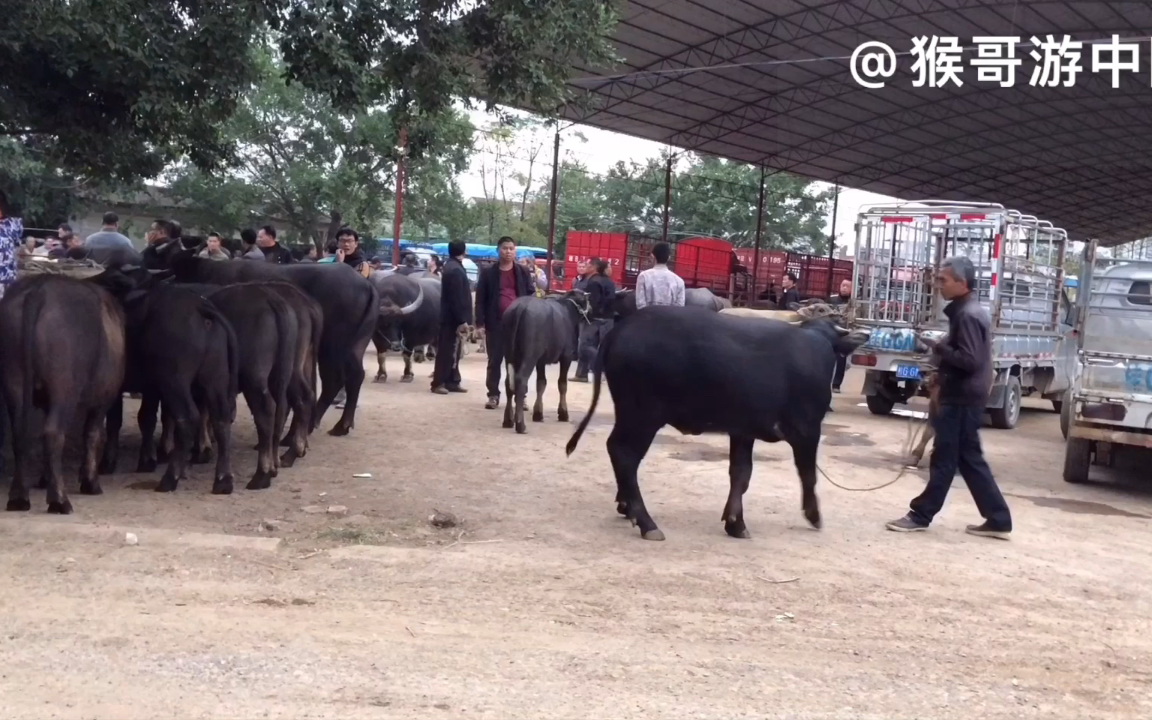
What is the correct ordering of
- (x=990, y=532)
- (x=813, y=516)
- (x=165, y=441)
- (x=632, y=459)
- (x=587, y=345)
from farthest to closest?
(x=587, y=345)
(x=165, y=441)
(x=990, y=532)
(x=813, y=516)
(x=632, y=459)

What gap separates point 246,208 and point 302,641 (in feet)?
108

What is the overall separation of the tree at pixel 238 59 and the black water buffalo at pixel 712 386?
3007 millimetres

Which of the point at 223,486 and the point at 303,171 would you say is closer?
the point at 223,486

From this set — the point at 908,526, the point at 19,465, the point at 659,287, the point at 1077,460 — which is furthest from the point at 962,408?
the point at 19,465

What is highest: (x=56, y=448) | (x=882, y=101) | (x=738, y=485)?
(x=882, y=101)

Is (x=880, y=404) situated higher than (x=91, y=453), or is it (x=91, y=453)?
(x=91, y=453)

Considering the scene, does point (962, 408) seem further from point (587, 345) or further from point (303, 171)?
point (303, 171)

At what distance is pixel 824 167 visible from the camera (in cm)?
3803

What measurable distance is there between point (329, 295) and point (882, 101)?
23217 mm

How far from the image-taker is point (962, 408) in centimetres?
801

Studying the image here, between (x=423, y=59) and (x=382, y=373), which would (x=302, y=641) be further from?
(x=382, y=373)

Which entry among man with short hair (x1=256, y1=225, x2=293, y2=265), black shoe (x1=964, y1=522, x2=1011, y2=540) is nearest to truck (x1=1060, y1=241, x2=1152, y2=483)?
black shoe (x1=964, y1=522, x2=1011, y2=540)

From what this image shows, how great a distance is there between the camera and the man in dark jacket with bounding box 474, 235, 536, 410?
43.7 ft

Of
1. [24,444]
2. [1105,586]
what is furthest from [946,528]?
[24,444]
